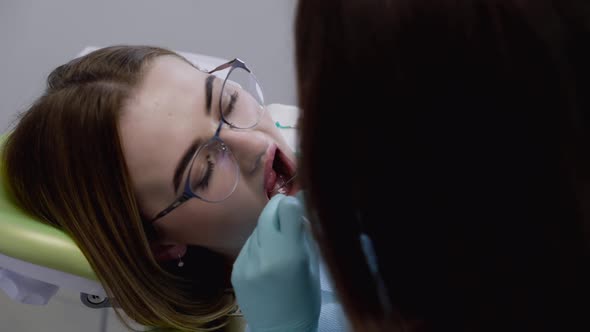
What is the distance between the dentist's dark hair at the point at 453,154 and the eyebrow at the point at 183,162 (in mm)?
422

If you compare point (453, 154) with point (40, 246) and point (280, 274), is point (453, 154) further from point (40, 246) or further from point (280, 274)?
point (40, 246)

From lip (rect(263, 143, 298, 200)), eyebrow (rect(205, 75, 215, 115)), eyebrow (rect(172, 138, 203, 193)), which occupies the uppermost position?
eyebrow (rect(205, 75, 215, 115))

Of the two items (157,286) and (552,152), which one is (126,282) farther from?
(552,152)

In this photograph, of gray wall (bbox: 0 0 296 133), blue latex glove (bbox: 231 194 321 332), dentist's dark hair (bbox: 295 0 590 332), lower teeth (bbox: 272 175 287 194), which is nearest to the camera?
dentist's dark hair (bbox: 295 0 590 332)

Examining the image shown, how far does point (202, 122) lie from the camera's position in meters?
0.87

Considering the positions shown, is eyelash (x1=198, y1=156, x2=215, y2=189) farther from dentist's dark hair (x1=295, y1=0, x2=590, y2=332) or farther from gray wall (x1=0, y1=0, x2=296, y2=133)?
gray wall (x1=0, y1=0, x2=296, y2=133)

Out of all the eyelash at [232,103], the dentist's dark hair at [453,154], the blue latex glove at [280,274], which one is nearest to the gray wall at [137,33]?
the eyelash at [232,103]

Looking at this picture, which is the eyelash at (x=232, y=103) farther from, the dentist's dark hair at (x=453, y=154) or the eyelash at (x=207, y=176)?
the dentist's dark hair at (x=453, y=154)

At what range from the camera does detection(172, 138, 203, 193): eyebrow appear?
0.85 meters

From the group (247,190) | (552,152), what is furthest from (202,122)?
(552,152)

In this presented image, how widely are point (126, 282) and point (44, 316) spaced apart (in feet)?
1.25

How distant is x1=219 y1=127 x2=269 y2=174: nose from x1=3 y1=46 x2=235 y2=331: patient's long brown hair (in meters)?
0.16

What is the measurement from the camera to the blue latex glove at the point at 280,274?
71cm

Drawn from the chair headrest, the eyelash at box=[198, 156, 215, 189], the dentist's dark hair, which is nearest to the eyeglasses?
the eyelash at box=[198, 156, 215, 189]
